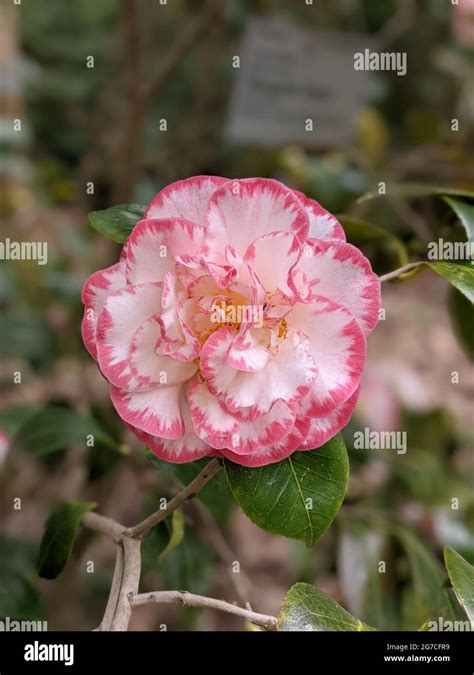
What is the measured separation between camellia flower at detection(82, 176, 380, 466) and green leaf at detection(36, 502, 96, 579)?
19 cm

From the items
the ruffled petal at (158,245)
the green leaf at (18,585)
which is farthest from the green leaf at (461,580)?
the green leaf at (18,585)

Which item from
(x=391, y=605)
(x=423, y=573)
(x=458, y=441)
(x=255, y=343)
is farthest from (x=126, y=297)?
(x=458, y=441)

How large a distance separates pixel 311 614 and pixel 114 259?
89 cm

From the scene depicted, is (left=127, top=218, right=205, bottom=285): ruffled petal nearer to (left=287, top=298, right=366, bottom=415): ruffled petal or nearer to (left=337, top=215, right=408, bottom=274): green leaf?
(left=287, top=298, right=366, bottom=415): ruffled petal

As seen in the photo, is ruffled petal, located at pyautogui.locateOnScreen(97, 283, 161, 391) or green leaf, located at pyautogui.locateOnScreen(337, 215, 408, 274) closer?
ruffled petal, located at pyautogui.locateOnScreen(97, 283, 161, 391)

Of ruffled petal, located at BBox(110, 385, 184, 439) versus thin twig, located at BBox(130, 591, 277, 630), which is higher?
ruffled petal, located at BBox(110, 385, 184, 439)

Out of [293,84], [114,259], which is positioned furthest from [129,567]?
[293,84]

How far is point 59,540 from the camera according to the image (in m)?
0.60

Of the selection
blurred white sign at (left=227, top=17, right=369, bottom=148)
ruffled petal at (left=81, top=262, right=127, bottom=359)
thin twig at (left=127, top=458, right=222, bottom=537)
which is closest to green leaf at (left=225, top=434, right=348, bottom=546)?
thin twig at (left=127, top=458, right=222, bottom=537)

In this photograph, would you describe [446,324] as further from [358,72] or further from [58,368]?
[58,368]

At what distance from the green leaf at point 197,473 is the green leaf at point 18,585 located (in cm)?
20

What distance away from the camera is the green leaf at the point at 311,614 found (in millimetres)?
464

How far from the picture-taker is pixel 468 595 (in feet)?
1.62

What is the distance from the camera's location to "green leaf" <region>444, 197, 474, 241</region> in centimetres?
58
